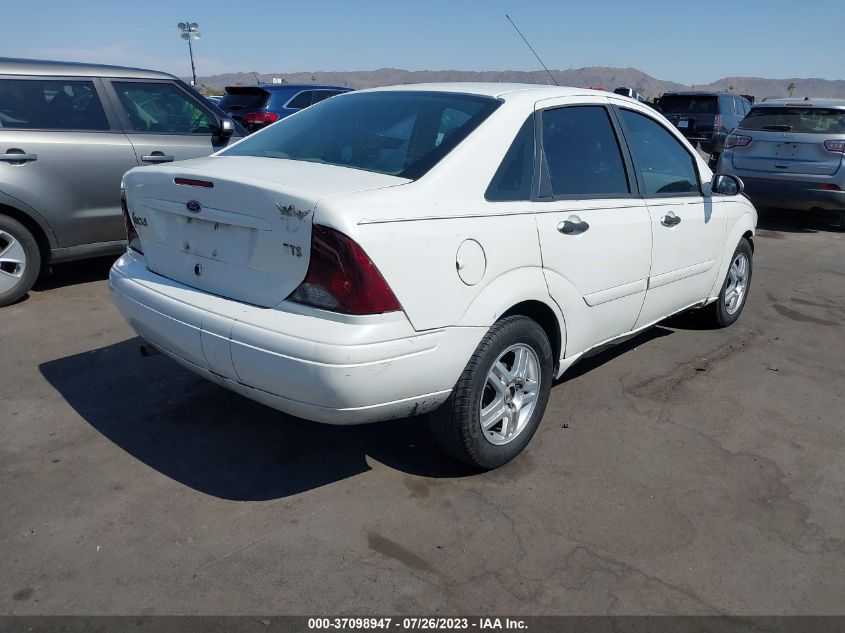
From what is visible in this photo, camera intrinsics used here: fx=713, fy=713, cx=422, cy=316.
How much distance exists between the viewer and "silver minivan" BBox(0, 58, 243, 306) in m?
5.34

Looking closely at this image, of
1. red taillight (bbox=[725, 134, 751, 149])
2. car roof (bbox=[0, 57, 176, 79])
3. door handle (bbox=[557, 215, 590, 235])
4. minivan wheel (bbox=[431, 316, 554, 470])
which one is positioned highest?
car roof (bbox=[0, 57, 176, 79])

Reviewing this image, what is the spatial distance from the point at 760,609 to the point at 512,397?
1294mm

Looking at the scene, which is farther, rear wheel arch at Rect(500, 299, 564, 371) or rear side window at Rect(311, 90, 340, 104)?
rear side window at Rect(311, 90, 340, 104)

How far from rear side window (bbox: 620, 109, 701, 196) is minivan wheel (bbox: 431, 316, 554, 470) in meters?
1.35

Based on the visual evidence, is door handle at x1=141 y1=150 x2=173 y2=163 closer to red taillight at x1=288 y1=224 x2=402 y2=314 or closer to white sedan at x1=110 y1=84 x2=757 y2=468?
white sedan at x1=110 y1=84 x2=757 y2=468

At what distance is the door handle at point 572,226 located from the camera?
11.0 ft

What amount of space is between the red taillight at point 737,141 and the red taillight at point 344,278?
9.11 metres

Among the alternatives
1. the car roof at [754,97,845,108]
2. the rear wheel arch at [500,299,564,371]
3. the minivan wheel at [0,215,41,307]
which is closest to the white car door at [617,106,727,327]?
the rear wheel arch at [500,299,564,371]

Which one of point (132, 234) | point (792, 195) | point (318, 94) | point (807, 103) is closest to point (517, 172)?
point (132, 234)

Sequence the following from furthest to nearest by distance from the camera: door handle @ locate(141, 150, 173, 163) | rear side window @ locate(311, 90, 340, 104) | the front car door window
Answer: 1. rear side window @ locate(311, 90, 340, 104)
2. door handle @ locate(141, 150, 173, 163)
3. the front car door window

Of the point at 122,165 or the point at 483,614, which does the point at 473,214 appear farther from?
the point at 122,165

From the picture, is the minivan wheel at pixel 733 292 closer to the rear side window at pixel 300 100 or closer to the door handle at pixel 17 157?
the door handle at pixel 17 157

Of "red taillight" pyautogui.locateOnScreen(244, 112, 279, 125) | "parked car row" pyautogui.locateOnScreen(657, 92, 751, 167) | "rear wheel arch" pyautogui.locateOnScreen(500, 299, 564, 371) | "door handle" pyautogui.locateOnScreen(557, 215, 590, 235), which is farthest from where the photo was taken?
"parked car row" pyautogui.locateOnScreen(657, 92, 751, 167)

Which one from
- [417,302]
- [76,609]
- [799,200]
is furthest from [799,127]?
[76,609]
